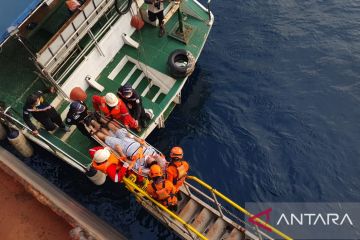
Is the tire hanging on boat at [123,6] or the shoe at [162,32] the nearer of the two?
the tire hanging on boat at [123,6]

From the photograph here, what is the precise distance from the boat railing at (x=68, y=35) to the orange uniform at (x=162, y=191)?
481cm

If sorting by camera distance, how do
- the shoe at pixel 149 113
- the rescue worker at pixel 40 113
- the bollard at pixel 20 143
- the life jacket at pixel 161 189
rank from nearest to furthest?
the life jacket at pixel 161 189 < the rescue worker at pixel 40 113 < the shoe at pixel 149 113 < the bollard at pixel 20 143

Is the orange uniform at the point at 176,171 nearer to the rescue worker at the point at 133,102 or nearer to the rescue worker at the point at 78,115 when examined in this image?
the rescue worker at the point at 133,102

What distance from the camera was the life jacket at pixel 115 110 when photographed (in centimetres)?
1084

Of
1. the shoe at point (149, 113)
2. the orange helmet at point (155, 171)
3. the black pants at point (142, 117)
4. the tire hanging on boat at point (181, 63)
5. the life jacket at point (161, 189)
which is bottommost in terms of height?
the life jacket at point (161, 189)

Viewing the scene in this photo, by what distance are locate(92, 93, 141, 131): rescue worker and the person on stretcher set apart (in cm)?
30

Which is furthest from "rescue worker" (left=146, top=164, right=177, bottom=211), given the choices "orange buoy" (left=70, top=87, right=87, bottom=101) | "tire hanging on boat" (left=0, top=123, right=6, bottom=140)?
"tire hanging on boat" (left=0, top=123, right=6, bottom=140)

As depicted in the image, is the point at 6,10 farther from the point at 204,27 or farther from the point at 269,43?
the point at 269,43

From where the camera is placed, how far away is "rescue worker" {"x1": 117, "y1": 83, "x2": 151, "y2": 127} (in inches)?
421

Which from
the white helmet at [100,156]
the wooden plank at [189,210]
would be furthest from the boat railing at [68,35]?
the wooden plank at [189,210]

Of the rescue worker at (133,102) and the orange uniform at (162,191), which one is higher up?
the rescue worker at (133,102)

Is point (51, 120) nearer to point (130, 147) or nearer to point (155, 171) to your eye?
point (130, 147)

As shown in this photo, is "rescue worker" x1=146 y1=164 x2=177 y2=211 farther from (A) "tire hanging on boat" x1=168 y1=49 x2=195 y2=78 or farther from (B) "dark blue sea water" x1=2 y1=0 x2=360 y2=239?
(A) "tire hanging on boat" x1=168 y1=49 x2=195 y2=78

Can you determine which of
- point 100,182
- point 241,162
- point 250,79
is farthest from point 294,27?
point 100,182
